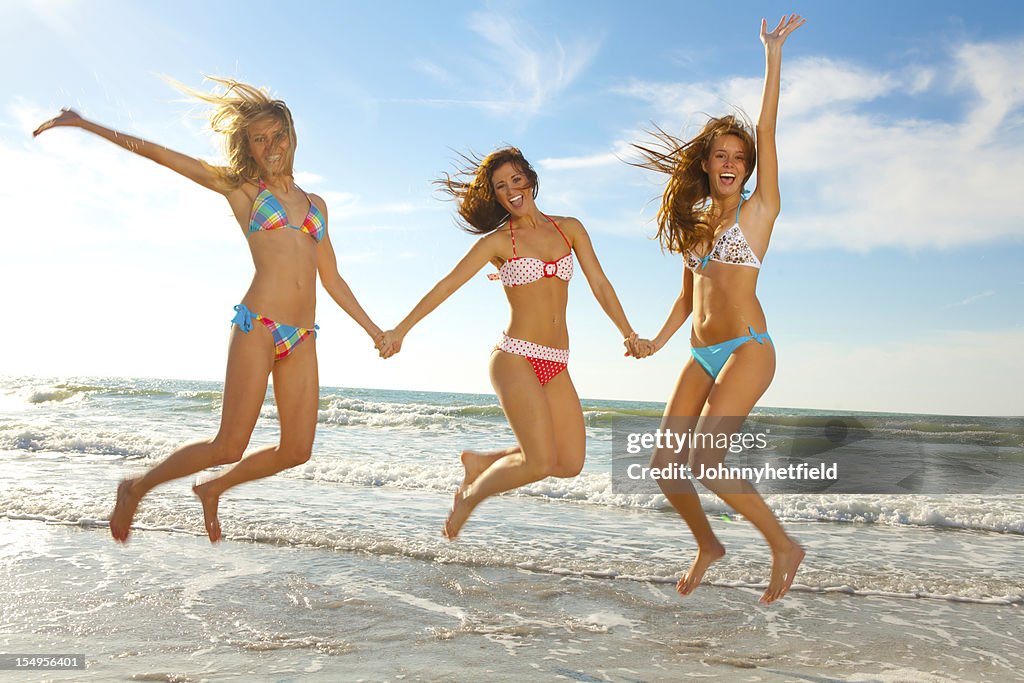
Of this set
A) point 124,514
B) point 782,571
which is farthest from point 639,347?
point 124,514

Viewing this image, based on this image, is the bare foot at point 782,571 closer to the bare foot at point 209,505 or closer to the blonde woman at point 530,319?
the blonde woman at point 530,319

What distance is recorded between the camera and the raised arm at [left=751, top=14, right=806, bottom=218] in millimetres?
4480

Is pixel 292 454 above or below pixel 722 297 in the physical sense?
below

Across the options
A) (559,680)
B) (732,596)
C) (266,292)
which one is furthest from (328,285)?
(732,596)

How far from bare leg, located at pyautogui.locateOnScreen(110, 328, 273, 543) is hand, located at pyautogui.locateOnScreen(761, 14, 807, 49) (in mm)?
3144

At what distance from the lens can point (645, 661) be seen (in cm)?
636

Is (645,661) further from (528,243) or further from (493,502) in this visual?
(493,502)

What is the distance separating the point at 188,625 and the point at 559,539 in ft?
15.3

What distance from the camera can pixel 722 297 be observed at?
189 inches

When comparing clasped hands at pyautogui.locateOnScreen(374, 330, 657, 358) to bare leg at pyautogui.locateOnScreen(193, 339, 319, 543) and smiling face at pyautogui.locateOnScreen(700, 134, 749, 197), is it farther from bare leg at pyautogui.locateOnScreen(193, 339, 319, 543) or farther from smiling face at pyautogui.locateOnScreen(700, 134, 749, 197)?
smiling face at pyautogui.locateOnScreen(700, 134, 749, 197)

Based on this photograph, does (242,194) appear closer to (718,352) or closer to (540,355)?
(540,355)

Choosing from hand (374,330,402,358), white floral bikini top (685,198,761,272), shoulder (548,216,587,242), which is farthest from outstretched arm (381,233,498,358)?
white floral bikini top (685,198,761,272)

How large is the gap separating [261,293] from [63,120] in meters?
1.30

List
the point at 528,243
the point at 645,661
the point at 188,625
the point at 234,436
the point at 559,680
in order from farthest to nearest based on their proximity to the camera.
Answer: the point at 188,625 < the point at 645,661 < the point at 559,680 < the point at 528,243 < the point at 234,436
